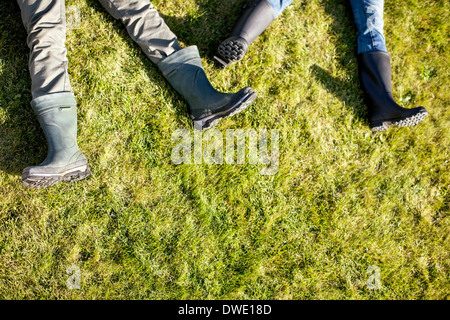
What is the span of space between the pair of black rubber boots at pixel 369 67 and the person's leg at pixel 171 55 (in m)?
0.35

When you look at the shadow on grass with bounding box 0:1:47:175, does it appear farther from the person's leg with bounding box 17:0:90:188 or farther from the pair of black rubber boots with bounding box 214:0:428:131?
the pair of black rubber boots with bounding box 214:0:428:131

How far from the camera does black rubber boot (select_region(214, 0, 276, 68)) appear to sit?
3316mm

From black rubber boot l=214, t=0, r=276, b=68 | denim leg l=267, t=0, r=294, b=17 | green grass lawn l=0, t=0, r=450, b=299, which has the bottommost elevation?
green grass lawn l=0, t=0, r=450, b=299

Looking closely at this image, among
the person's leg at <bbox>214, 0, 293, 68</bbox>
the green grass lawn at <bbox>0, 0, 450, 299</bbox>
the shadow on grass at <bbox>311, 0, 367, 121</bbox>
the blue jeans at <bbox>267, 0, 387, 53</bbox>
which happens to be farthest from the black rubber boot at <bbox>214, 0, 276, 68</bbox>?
the blue jeans at <bbox>267, 0, 387, 53</bbox>

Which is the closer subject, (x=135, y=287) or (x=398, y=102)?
(x=135, y=287)

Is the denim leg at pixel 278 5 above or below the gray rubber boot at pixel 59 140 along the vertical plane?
above

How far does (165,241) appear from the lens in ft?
10.6

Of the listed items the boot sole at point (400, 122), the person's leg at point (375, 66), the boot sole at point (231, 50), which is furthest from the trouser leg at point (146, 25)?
the boot sole at point (400, 122)

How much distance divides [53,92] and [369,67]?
298 centimetres

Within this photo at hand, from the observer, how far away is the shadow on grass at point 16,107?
10.3ft

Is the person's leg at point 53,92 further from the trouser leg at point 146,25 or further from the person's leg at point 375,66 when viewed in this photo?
the person's leg at point 375,66
